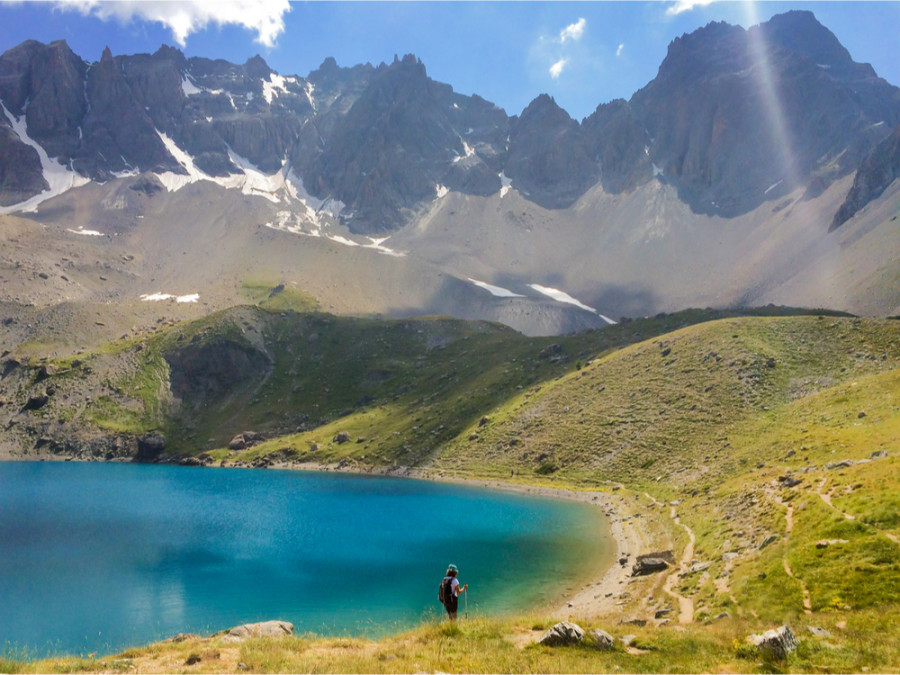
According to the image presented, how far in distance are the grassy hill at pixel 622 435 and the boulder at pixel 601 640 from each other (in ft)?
2.48

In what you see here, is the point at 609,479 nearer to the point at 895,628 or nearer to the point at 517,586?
the point at 517,586

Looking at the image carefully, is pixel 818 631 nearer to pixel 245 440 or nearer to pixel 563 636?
pixel 563 636

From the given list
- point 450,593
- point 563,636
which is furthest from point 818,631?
point 450,593

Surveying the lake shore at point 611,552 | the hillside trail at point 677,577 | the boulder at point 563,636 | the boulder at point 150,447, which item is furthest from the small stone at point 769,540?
the boulder at point 150,447

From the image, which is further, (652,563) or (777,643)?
(652,563)

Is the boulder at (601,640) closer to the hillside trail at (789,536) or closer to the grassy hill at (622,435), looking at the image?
the grassy hill at (622,435)

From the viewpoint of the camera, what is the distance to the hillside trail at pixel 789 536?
2260 cm

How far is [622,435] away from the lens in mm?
79062

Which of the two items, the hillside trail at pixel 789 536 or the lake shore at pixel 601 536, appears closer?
the hillside trail at pixel 789 536

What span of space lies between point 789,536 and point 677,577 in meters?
7.48

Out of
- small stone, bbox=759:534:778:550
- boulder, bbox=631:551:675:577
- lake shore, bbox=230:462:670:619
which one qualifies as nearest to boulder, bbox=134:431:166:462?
lake shore, bbox=230:462:670:619

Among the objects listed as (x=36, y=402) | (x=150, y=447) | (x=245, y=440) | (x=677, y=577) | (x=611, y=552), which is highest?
(x=36, y=402)

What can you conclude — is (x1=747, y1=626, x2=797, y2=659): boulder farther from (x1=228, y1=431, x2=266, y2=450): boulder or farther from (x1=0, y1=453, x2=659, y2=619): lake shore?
(x1=228, y1=431, x2=266, y2=450): boulder

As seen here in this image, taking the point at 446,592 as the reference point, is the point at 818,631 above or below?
below
